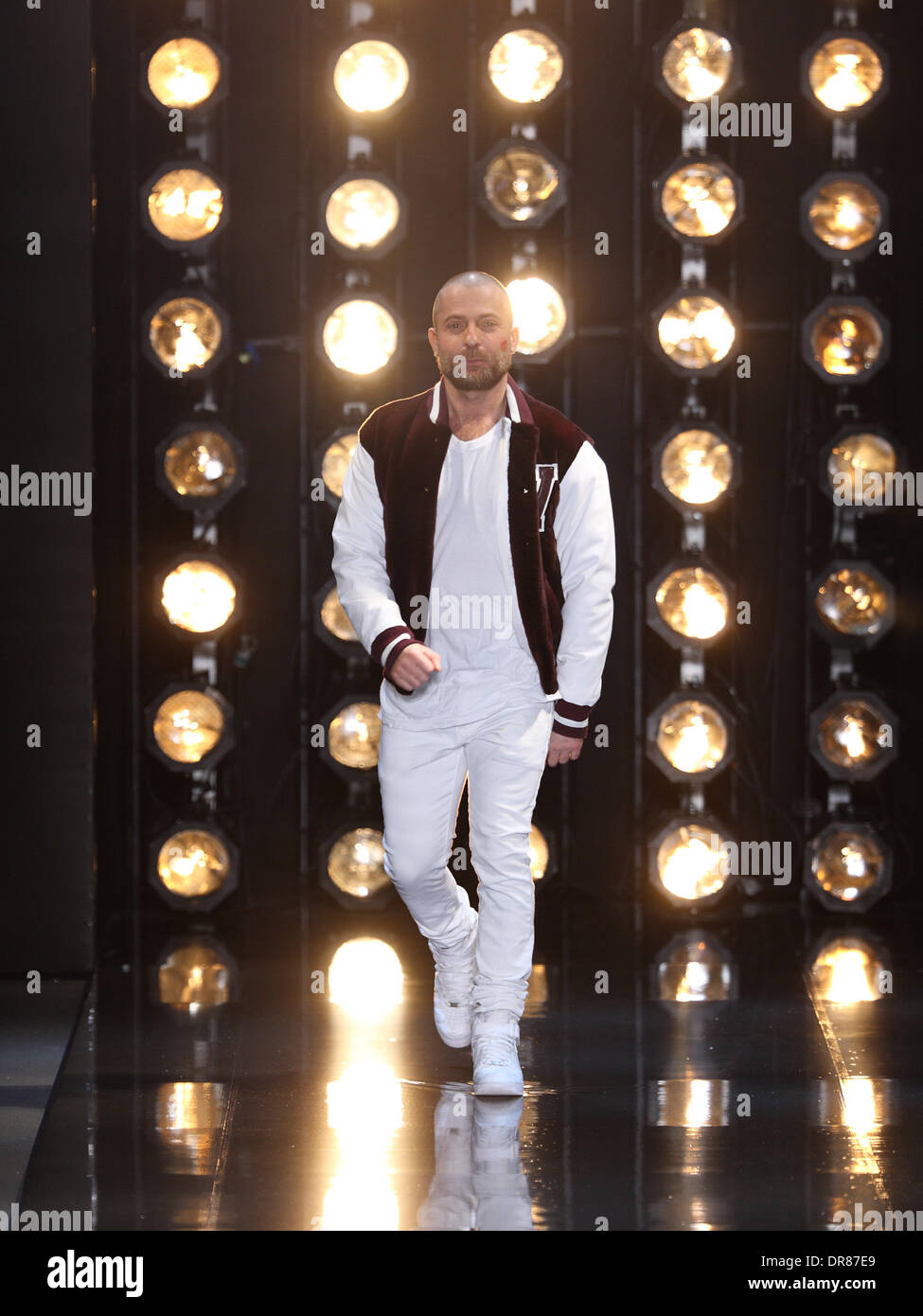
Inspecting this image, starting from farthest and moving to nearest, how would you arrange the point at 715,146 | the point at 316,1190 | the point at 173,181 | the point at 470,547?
the point at 715,146 < the point at 173,181 < the point at 470,547 < the point at 316,1190

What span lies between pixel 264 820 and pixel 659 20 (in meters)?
2.26

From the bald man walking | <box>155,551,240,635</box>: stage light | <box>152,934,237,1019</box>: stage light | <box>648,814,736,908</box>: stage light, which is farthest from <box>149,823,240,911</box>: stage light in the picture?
the bald man walking

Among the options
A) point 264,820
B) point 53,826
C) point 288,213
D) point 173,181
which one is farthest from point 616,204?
point 53,826

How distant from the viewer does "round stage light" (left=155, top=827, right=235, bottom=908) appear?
14.5ft

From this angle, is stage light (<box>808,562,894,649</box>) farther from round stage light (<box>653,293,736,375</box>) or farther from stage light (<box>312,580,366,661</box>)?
stage light (<box>312,580,366,661</box>)

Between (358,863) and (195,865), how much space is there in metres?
0.39

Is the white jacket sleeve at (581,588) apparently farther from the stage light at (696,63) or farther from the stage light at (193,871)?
the stage light at (696,63)

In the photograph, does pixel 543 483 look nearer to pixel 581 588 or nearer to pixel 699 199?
pixel 581 588

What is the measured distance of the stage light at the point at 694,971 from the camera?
3732 millimetres

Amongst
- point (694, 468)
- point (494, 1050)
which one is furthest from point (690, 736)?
point (494, 1050)

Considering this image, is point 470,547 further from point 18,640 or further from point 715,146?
point 715,146

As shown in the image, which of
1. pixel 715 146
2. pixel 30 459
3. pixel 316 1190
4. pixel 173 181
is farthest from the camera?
pixel 715 146

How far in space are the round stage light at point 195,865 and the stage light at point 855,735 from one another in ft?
4.80

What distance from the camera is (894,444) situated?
4.39 m
